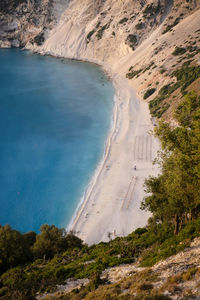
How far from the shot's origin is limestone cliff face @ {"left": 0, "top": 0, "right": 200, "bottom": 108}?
255 feet

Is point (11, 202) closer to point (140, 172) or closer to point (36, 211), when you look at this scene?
point (36, 211)

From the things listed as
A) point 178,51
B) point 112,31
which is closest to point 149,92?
A: point 178,51

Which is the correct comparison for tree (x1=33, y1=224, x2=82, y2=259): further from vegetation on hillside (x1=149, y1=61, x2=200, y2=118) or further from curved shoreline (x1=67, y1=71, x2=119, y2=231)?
vegetation on hillside (x1=149, y1=61, x2=200, y2=118)

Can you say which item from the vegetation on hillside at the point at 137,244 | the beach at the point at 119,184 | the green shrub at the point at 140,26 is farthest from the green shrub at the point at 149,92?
the vegetation on hillside at the point at 137,244

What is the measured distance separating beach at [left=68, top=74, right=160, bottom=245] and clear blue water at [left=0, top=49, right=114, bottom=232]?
6.94ft

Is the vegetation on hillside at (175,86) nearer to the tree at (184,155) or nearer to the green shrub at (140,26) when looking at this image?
the tree at (184,155)

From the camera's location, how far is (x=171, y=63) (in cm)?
6994

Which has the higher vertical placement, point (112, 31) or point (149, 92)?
point (112, 31)

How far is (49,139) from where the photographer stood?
51.8 m

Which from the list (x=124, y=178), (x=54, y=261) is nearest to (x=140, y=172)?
(x=124, y=178)

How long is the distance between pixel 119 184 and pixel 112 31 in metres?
86.6

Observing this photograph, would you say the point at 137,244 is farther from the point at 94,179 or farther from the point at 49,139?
the point at 49,139

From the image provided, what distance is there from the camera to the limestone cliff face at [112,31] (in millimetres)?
77625

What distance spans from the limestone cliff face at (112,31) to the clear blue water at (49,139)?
1305cm
